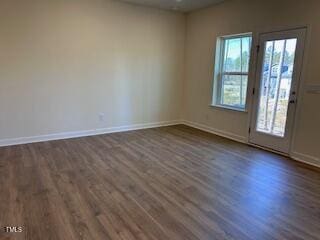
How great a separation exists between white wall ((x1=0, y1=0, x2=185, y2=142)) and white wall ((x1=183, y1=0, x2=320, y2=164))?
0.46 metres

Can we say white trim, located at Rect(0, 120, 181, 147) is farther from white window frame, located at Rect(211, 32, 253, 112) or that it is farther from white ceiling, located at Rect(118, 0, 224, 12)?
white ceiling, located at Rect(118, 0, 224, 12)

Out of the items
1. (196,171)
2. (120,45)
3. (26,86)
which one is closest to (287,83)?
(196,171)

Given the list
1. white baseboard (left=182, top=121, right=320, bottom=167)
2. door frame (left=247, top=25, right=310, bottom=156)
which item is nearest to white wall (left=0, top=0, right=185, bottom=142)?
white baseboard (left=182, top=121, right=320, bottom=167)

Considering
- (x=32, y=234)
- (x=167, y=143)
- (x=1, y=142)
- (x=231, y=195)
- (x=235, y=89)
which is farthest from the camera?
(x=235, y=89)

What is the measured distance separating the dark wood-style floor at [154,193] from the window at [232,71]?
1.19m

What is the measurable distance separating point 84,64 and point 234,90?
3.10 meters

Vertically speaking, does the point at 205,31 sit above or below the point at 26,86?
above

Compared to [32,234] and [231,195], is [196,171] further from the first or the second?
[32,234]

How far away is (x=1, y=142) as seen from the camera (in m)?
4.23

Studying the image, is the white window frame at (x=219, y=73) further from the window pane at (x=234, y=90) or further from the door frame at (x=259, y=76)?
the door frame at (x=259, y=76)

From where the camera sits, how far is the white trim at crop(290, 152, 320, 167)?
11.9 feet

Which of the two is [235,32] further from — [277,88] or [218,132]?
[218,132]

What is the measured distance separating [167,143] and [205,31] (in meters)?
2.68

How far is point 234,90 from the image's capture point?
16.6 ft
